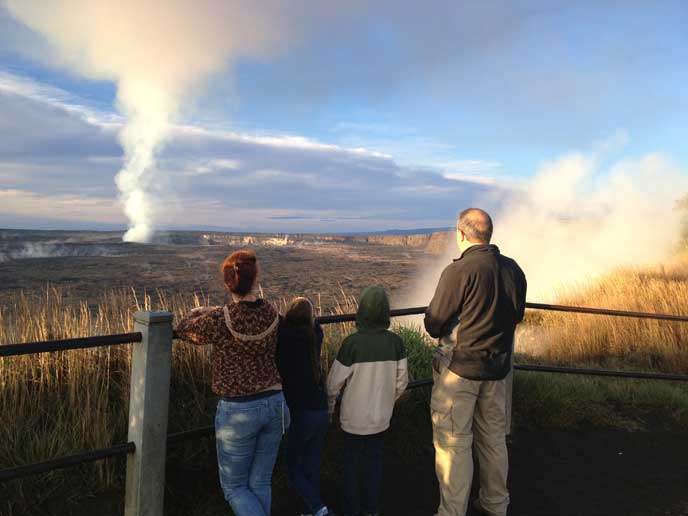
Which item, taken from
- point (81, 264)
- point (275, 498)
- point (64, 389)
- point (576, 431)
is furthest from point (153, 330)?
point (81, 264)

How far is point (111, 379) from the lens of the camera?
4.83 meters

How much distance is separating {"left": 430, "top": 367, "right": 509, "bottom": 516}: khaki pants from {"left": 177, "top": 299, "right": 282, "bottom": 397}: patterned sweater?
1.13 meters

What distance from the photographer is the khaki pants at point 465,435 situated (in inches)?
128

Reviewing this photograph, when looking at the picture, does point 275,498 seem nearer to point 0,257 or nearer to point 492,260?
point 492,260

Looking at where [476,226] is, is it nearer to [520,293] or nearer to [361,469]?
[520,293]

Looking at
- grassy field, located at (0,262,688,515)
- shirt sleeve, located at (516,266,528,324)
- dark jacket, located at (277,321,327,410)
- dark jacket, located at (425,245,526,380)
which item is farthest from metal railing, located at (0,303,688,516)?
shirt sleeve, located at (516,266,528,324)

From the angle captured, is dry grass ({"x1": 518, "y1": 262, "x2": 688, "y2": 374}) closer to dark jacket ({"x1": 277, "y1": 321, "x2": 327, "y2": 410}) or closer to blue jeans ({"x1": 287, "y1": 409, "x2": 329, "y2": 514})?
blue jeans ({"x1": 287, "y1": 409, "x2": 329, "y2": 514})

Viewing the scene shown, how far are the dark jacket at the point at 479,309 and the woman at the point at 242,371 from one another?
1025 mm

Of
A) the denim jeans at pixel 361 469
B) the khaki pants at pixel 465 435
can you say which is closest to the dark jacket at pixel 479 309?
the khaki pants at pixel 465 435

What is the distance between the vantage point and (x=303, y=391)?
3.21 metres

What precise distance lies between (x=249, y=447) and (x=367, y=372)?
80cm

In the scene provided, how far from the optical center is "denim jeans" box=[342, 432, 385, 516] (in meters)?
3.31

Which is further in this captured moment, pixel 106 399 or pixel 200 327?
pixel 106 399

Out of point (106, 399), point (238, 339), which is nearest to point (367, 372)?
point (238, 339)
